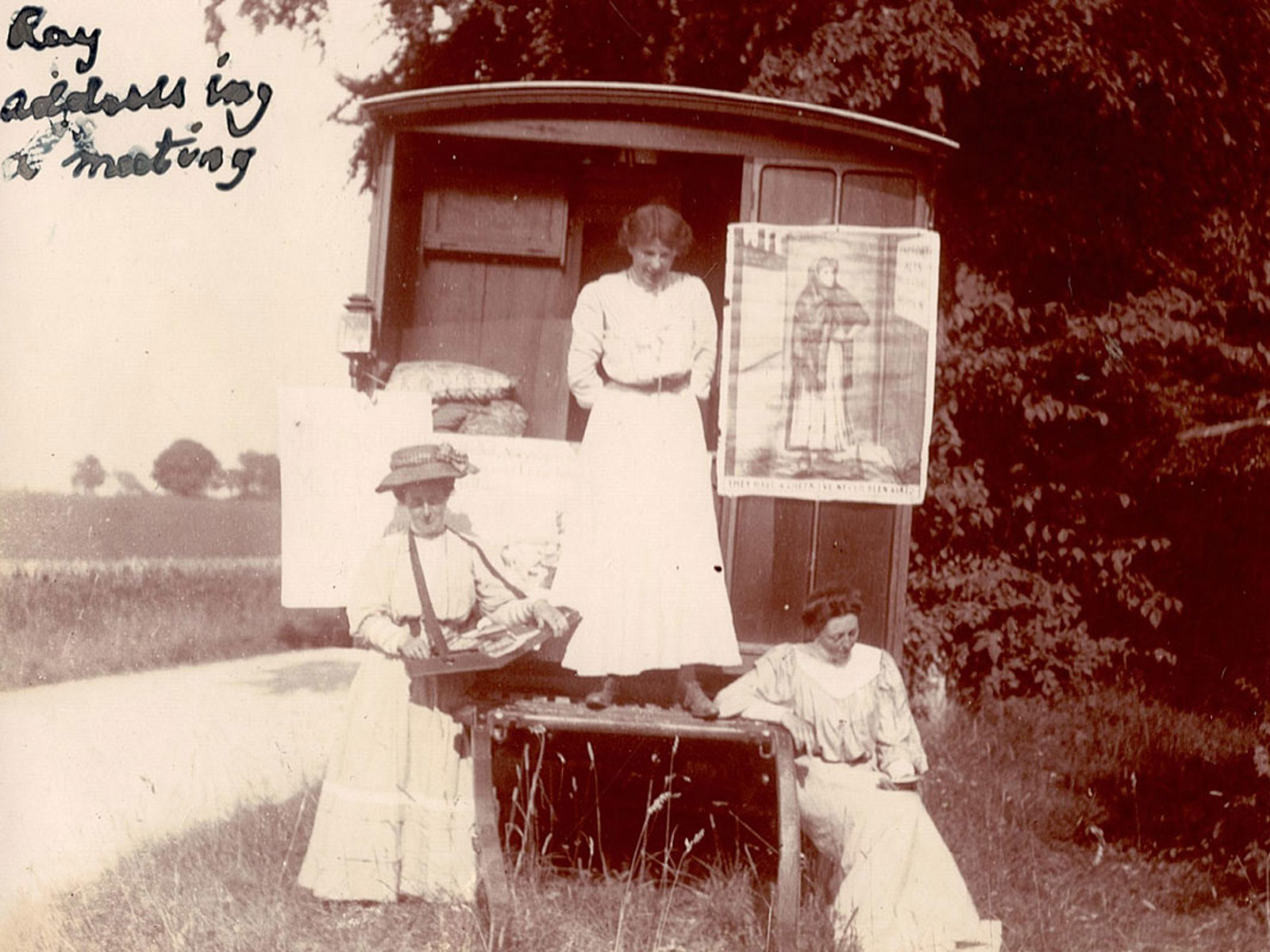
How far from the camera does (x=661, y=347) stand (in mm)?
5477

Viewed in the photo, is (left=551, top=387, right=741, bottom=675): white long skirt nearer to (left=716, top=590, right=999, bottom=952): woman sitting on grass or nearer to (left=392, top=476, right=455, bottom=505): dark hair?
(left=716, top=590, right=999, bottom=952): woman sitting on grass

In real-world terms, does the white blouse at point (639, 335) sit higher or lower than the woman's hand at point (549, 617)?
higher

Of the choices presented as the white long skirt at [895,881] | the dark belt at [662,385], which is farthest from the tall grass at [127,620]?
the white long skirt at [895,881]

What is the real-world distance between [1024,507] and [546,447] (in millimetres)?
4235

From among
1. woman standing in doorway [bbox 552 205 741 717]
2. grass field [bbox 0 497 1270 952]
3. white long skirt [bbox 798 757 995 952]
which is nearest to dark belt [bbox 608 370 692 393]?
woman standing in doorway [bbox 552 205 741 717]

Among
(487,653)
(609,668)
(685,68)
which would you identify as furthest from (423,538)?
(685,68)

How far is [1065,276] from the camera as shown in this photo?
8.98 m

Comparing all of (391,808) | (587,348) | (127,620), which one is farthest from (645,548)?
(127,620)

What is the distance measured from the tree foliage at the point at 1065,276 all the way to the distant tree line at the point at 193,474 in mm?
3565

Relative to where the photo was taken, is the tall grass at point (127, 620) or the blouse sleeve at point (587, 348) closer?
the blouse sleeve at point (587, 348)

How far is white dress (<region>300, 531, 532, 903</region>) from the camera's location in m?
5.31

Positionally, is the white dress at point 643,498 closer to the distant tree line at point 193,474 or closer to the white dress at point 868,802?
the white dress at point 868,802

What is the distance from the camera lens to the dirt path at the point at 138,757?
5855 mm

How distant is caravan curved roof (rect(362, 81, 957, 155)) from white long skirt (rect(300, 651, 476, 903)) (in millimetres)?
2371
